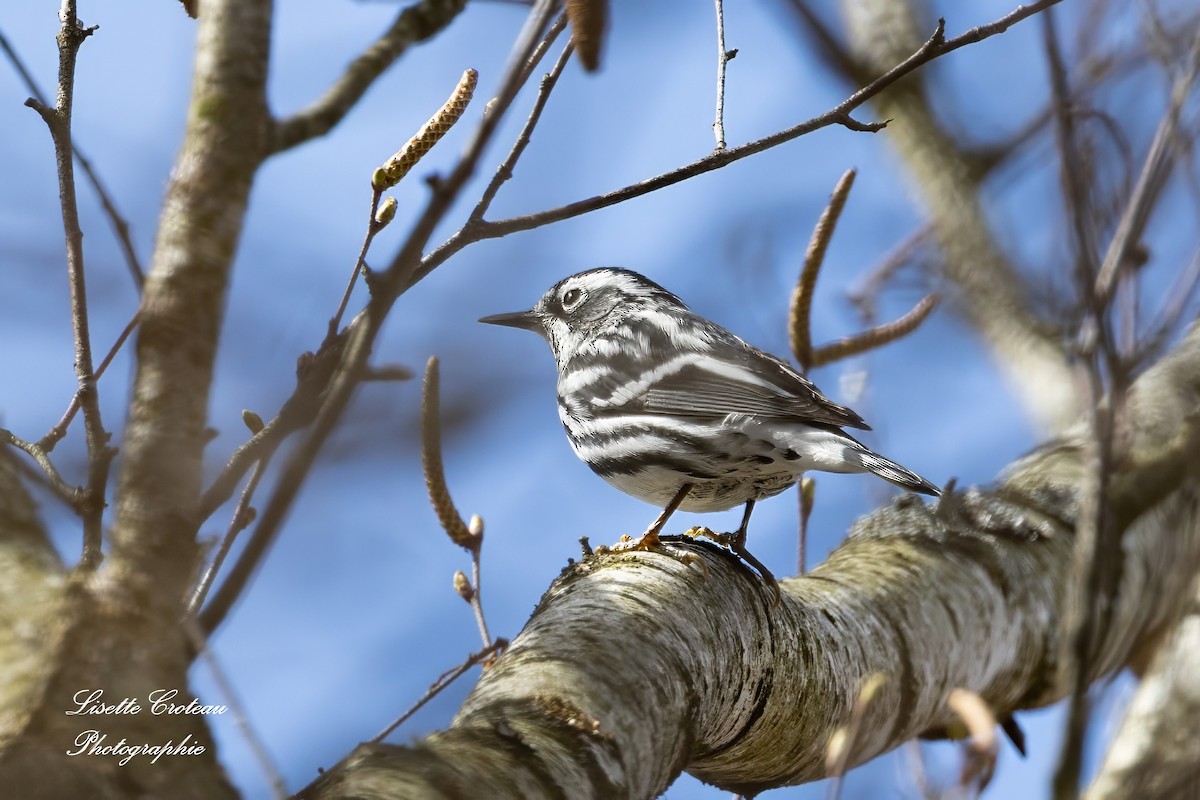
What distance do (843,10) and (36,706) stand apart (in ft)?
16.6

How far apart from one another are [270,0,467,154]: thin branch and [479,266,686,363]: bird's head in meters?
2.88

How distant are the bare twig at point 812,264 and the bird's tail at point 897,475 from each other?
2.25 ft

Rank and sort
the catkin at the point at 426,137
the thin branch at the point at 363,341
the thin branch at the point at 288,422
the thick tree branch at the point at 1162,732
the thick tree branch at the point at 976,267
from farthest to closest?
1. the thick tree branch at the point at 976,267
2. the catkin at the point at 426,137
3. the thick tree branch at the point at 1162,732
4. the thin branch at the point at 288,422
5. the thin branch at the point at 363,341

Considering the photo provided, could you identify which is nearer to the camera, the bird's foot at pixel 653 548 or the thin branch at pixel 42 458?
the thin branch at pixel 42 458

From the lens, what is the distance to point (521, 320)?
16.9ft

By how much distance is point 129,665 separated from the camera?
1.20 metres

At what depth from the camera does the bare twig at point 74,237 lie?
191 cm

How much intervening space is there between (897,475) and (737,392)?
74 centimetres

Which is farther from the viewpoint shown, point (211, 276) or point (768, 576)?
point (768, 576)

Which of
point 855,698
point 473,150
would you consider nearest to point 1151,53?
point 855,698

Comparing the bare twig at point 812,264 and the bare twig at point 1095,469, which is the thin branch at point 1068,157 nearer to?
the bare twig at point 1095,469

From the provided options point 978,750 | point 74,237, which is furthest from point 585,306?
point 978,750

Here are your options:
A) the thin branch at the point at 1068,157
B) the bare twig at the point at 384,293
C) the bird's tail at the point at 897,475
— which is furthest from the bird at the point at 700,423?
the bare twig at the point at 384,293

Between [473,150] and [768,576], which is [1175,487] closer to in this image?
[768,576]
